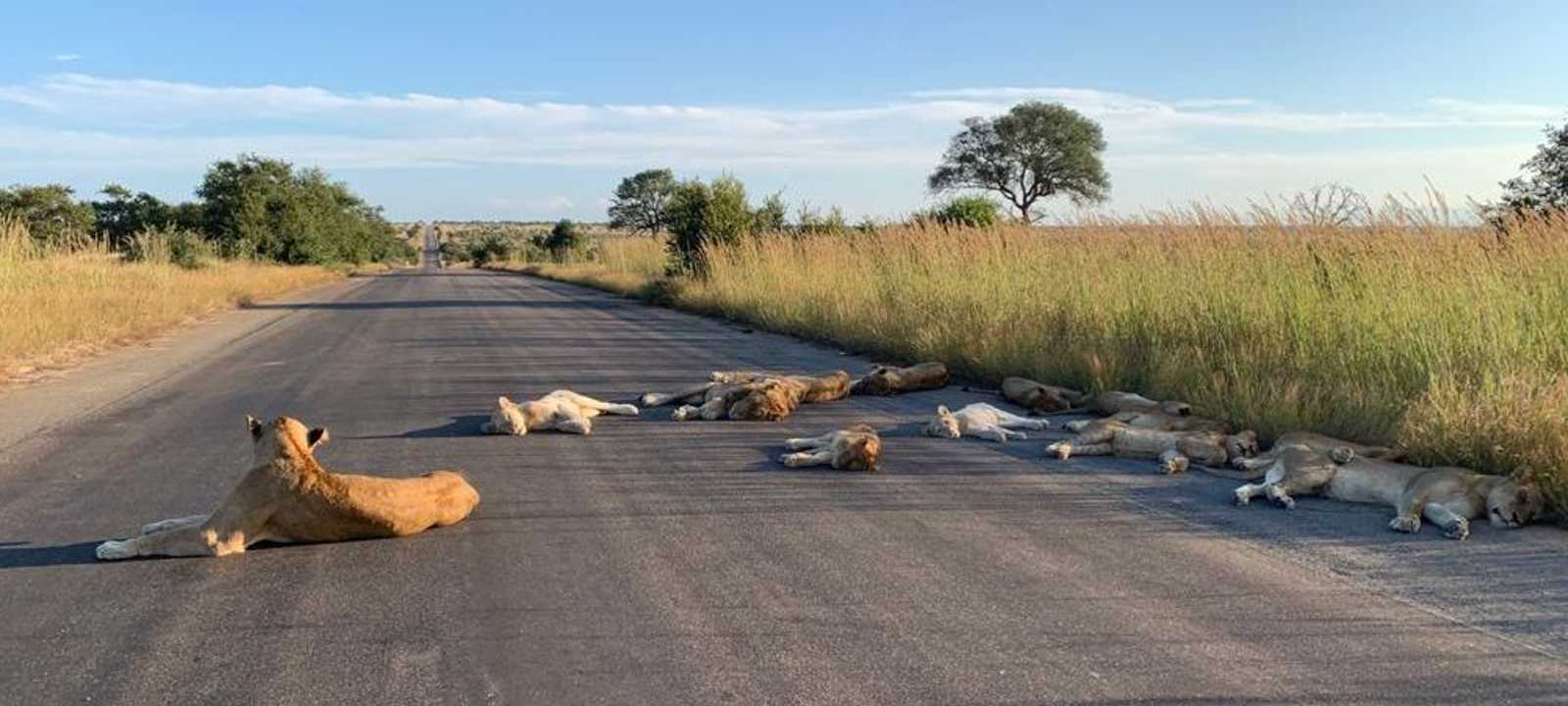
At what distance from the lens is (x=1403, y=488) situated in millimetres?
6023

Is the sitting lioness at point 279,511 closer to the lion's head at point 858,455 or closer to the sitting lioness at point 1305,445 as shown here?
the lion's head at point 858,455

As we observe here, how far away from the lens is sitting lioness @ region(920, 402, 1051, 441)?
8.23 meters

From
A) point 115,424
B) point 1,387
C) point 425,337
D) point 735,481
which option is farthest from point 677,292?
point 735,481

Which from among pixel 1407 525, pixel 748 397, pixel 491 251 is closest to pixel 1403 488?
pixel 1407 525

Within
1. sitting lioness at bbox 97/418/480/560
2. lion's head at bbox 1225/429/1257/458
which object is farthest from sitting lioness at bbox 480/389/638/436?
lion's head at bbox 1225/429/1257/458

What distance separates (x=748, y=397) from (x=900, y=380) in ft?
7.09

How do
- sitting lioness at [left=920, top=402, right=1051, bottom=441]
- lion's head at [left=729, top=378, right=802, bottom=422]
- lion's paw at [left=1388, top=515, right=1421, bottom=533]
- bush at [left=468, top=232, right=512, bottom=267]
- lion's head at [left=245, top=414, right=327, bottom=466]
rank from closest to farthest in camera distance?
lion's head at [left=245, top=414, right=327, bottom=466] → lion's paw at [left=1388, top=515, right=1421, bottom=533] → sitting lioness at [left=920, top=402, right=1051, bottom=441] → lion's head at [left=729, top=378, right=802, bottom=422] → bush at [left=468, top=232, right=512, bottom=267]

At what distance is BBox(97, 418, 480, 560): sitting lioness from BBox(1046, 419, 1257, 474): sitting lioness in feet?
13.9

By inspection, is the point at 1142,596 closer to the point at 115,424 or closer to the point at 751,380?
the point at 751,380

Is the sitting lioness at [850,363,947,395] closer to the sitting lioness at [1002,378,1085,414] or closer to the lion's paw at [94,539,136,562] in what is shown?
the sitting lioness at [1002,378,1085,414]

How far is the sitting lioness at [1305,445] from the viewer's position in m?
6.66

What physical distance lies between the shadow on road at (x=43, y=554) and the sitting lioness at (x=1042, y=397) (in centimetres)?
662

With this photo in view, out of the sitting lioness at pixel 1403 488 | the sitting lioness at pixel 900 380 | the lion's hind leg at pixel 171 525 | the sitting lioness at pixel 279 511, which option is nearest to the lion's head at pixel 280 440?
the sitting lioness at pixel 279 511

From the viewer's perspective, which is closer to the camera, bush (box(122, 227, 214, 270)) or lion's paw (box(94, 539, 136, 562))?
lion's paw (box(94, 539, 136, 562))
